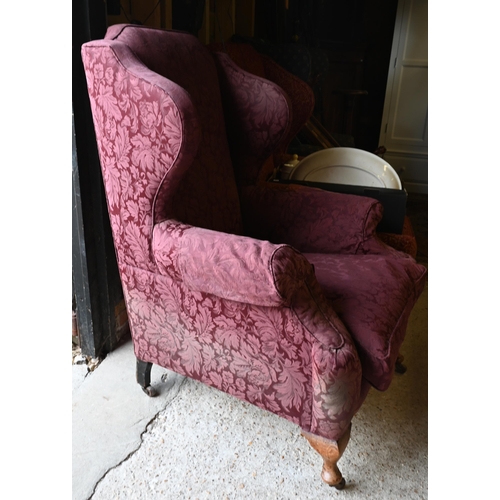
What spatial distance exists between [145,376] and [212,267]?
62 centimetres

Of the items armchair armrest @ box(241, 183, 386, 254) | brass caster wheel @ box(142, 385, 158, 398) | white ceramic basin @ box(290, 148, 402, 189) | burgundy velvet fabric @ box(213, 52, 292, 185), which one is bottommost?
brass caster wheel @ box(142, 385, 158, 398)

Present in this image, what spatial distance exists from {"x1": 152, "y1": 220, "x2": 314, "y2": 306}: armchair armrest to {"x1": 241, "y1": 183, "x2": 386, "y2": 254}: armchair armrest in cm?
47

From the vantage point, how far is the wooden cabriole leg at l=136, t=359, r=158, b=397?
1.44m

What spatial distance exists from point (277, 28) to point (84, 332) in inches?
90.7

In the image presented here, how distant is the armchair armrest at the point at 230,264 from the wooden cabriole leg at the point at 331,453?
40cm

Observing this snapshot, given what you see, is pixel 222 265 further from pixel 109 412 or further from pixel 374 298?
pixel 109 412

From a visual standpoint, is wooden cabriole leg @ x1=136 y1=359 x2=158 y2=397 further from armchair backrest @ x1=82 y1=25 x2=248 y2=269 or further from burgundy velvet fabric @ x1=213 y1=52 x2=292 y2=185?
burgundy velvet fabric @ x1=213 y1=52 x2=292 y2=185

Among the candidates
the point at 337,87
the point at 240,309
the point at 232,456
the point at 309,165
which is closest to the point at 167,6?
the point at 309,165

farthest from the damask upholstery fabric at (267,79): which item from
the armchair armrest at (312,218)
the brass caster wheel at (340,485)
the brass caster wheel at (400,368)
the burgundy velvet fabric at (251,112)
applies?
the brass caster wheel at (340,485)

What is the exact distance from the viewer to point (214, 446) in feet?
4.26

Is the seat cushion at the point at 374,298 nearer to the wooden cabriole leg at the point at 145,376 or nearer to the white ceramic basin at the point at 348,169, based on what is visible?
the white ceramic basin at the point at 348,169

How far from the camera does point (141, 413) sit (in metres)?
1.41

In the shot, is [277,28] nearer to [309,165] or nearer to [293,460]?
[309,165]

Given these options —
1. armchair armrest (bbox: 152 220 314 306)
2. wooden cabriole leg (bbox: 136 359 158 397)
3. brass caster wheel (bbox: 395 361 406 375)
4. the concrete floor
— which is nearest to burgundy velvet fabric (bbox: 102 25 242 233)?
armchair armrest (bbox: 152 220 314 306)
